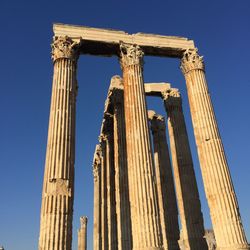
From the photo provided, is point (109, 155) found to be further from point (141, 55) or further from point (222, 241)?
point (222, 241)

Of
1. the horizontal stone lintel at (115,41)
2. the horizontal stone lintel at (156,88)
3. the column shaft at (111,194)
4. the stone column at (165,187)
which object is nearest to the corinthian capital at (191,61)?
the horizontal stone lintel at (115,41)

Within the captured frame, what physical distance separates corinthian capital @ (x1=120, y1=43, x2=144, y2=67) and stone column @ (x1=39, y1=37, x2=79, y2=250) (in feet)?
9.42

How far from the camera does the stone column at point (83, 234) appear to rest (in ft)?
134

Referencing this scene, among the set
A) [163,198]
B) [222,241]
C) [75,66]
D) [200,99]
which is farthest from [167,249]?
[75,66]

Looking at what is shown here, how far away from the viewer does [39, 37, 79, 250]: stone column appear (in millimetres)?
13062

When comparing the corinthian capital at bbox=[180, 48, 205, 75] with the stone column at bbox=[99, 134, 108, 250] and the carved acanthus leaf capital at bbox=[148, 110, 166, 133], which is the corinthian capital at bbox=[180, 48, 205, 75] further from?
the stone column at bbox=[99, 134, 108, 250]

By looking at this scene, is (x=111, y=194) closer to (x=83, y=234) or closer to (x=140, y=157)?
(x=140, y=157)

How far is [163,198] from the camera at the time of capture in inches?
962

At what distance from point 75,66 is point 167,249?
1420 cm

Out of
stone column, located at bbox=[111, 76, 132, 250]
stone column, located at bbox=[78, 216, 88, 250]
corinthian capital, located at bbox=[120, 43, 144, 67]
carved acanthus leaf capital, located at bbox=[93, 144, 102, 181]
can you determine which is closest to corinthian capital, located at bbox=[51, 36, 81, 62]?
corinthian capital, located at bbox=[120, 43, 144, 67]

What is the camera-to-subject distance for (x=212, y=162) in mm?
17281

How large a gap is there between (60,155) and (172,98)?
1294 centimetres

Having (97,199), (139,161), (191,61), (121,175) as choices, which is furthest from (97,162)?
(139,161)

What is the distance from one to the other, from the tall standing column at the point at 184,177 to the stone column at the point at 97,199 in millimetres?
9682
